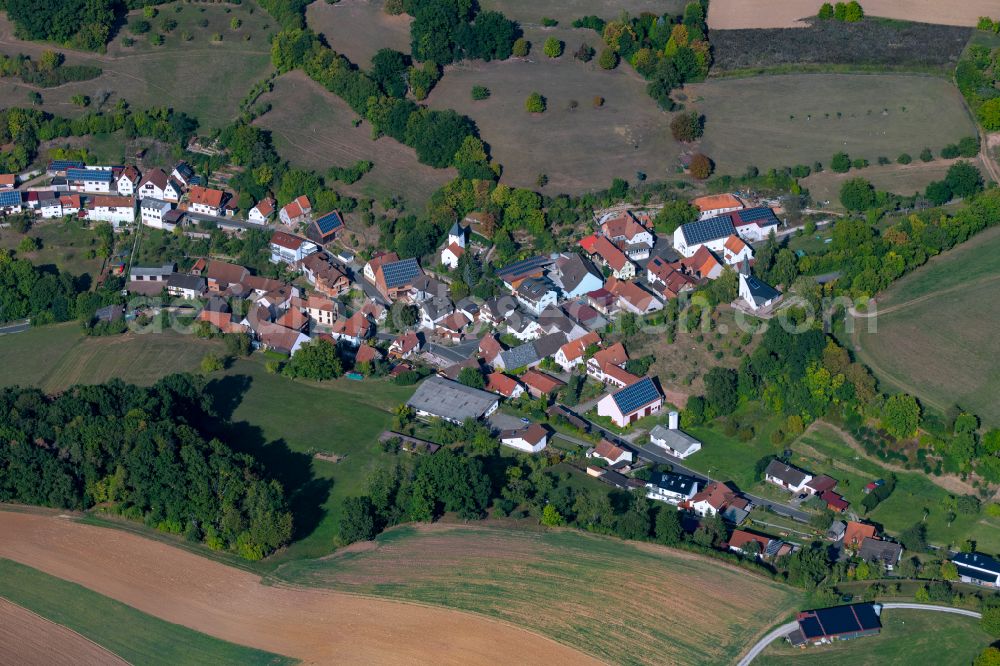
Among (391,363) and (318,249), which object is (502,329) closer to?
(391,363)

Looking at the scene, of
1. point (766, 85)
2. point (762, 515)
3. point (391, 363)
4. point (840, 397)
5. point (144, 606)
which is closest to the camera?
point (144, 606)

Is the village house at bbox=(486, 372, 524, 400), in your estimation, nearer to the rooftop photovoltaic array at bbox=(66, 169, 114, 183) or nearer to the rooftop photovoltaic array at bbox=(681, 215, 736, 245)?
the rooftop photovoltaic array at bbox=(681, 215, 736, 245)

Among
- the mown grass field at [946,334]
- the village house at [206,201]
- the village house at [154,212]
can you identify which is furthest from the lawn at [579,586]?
the village house at [154,212]

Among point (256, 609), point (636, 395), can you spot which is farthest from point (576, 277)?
point (256, 609)

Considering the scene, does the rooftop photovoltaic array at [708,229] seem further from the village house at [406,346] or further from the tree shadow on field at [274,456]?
the tree shadow on field at [274,456]

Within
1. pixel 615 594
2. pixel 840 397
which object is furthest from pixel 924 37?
pixel 615 594

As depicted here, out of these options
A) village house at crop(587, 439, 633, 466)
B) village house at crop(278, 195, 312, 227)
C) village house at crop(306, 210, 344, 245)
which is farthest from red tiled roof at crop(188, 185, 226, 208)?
village house at crop(587, 439, 633, 466)

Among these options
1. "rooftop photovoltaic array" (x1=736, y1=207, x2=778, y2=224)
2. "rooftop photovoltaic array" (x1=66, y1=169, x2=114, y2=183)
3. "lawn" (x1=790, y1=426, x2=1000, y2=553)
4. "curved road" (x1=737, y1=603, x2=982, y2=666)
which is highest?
"rooftop photovoltaic array" (x1=736, y1=207, x2=778, y2=224)
